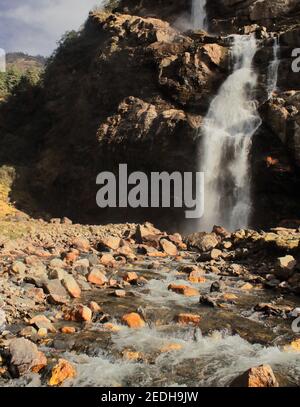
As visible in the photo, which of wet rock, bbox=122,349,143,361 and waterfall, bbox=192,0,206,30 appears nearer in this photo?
wet rock, bbox=122,349,143,361

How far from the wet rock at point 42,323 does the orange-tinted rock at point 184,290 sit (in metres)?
5.05

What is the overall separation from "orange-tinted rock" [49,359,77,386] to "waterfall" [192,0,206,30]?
1547 inches

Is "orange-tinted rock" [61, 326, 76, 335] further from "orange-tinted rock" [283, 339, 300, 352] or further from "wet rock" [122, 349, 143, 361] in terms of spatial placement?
"orange-tinted rock" [283, 339, 300, 352]

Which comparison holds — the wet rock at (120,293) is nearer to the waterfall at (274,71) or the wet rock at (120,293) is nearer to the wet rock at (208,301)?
the wet rock at (208,301)

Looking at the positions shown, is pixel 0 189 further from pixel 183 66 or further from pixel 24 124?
pixel 183 66

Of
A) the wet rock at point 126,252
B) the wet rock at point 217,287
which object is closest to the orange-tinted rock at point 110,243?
the wet rock at point 126,252

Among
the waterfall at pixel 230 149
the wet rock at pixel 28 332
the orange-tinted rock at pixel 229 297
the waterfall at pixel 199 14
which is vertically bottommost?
the orange-tinted rock at pixel 229 297

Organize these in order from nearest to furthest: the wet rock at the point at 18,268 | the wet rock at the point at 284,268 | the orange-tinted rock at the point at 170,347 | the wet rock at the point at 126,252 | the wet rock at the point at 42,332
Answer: the orange-tinted rock at the point at 170,347 → the wet rock at the point at 42,332 → the wet rock at the point at 18,268 → the wet rock at the point at 284,268 → the wet rock at the point at 126,252

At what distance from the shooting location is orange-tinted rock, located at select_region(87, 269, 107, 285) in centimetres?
1535

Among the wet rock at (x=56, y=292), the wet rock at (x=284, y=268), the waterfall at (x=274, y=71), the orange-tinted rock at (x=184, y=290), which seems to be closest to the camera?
the wet rock at (x=56, y=292)

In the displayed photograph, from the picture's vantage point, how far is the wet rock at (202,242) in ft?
74.4

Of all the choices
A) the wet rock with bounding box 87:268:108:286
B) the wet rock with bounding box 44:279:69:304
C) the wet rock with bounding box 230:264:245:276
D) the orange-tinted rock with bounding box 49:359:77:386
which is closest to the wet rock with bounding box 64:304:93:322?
the wet rock with bounding box 44:279:69:304

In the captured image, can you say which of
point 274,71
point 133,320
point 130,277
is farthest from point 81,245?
point 274,71

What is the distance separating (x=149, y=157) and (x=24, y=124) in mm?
20735
